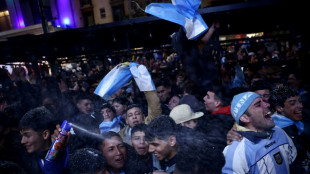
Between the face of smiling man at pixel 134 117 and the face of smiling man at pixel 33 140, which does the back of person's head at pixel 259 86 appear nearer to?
the face of smiling man at pixel 134 117

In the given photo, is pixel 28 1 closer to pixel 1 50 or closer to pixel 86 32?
pixel 1 50

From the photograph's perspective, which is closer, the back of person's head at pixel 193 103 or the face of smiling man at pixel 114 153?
the face of smiling man at pixel 114 153

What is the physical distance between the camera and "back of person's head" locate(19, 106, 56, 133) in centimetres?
195

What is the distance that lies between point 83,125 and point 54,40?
4.77 m

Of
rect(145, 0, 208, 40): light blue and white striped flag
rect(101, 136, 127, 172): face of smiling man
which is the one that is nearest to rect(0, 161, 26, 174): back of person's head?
rect(101, 136, 127, 172): face of smiling man

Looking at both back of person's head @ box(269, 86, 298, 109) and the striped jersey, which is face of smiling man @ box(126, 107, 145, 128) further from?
back of person's head @ box(269, 86, 298, 109)

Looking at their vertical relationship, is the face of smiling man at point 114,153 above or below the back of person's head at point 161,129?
below

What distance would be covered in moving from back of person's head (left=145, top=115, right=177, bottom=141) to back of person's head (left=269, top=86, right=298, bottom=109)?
4.53 feet

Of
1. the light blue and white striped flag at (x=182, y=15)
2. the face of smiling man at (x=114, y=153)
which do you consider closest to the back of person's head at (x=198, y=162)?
the face of smiling man at (x=114, y=153)

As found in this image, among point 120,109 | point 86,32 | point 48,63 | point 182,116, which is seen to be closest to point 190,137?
point 182,116

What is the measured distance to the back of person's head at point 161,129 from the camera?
6.62 feet

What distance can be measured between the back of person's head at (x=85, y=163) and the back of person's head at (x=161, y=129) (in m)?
0.53

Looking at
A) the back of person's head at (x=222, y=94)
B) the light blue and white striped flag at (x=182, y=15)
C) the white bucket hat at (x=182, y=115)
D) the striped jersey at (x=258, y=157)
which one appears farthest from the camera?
the back of person's head at (x=222, y=94)

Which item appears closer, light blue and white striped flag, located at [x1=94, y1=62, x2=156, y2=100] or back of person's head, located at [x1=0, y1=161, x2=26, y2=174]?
back of person's head, located at [x1=0, y1=161, x2=26, y2=174]
